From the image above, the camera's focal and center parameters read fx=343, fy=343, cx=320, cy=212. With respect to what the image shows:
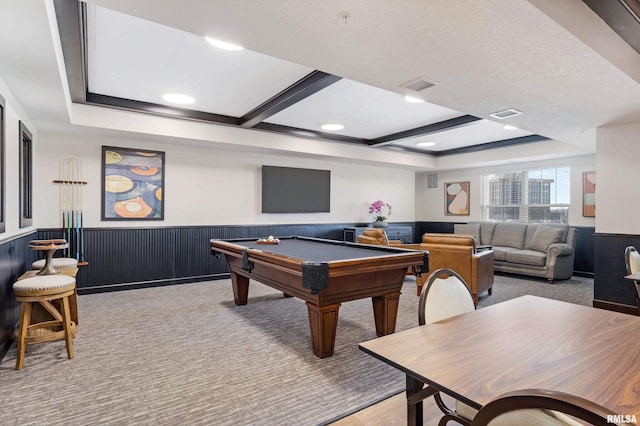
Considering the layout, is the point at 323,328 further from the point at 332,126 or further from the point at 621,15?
the point at 332,126

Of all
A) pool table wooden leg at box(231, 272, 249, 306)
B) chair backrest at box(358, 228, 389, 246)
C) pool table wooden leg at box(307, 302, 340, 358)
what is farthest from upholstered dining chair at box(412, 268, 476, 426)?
chair backrest at box(358, 228, 389, 246)

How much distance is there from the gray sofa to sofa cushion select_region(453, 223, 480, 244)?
10 cm

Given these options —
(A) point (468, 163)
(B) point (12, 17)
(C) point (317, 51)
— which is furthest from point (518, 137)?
(B) point (12, 17)

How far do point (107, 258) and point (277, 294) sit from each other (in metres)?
2.50

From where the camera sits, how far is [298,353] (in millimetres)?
2811

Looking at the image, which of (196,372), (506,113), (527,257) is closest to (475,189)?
(527,257)

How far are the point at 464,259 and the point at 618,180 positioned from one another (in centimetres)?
194

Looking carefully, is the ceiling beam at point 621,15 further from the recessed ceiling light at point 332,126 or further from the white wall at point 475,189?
the white wall at point 475,189

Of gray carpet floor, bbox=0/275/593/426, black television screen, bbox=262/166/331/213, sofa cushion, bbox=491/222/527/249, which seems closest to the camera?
gray carpet floor, bbox=0/275/593/426

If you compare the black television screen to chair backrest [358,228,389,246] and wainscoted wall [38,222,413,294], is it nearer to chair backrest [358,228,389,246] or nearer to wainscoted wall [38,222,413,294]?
wainscoted wall [38,222,413,294]

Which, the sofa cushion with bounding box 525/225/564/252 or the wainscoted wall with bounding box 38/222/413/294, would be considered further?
the sofa cushion with bounding box 525/225/564/252

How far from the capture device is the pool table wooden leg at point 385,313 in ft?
10.2

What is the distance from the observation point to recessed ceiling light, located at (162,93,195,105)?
413cm

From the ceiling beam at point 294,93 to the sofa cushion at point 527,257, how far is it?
182 inches
